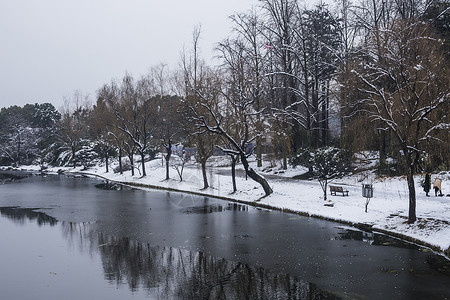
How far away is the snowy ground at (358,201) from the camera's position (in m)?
15.8

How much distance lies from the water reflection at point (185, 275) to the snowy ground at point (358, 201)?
6.66m

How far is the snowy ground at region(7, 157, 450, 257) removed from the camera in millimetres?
15844

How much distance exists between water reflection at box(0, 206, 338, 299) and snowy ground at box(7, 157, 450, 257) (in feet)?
21.8

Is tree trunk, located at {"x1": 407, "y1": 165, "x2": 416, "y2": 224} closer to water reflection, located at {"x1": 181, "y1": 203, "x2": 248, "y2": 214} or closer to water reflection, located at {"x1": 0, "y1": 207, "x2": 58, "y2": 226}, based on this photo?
water reflection, located at {"x1": 181, "y1": 203, "x2": 248, "y2": 214}

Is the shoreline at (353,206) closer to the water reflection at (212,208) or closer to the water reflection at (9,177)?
the water reflection at (212,208)

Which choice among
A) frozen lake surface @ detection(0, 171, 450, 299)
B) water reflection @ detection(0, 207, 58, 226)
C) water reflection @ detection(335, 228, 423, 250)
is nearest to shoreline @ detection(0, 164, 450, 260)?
water reflection @ detection(335, 228, 423, 250)

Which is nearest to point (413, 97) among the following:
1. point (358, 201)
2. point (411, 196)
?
point (411, 196)

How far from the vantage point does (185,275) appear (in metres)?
11.4

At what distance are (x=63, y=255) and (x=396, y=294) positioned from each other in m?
10.8

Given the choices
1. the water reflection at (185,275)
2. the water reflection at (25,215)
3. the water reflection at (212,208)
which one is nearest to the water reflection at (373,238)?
the water reflection at (185,275)

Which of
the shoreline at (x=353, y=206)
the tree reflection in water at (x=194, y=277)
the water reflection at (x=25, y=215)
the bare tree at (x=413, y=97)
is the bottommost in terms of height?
the tree reflection in water at (x=194, y=277)

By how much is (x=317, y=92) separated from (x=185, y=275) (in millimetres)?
28088

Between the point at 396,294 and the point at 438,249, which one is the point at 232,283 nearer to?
the point at 396,294

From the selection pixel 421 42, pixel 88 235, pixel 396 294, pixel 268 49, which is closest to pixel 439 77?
pixel 421 42
